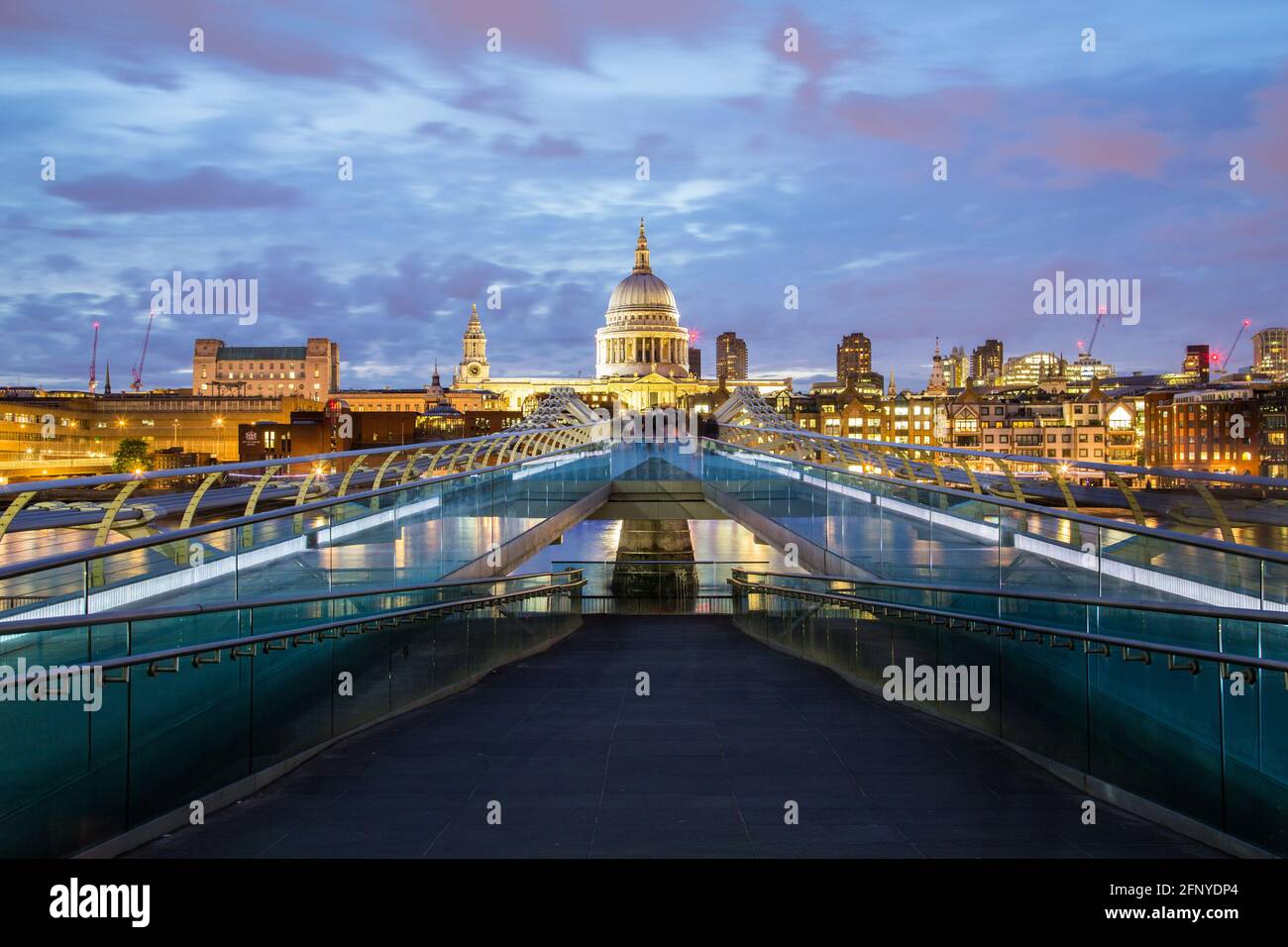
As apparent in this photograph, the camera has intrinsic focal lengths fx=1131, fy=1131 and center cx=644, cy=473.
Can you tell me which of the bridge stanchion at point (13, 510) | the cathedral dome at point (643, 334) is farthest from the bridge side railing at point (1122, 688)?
the cathedral dome at point (643, 334)

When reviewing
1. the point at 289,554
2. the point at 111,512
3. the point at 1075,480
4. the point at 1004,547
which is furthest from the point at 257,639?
the point at 1075,480

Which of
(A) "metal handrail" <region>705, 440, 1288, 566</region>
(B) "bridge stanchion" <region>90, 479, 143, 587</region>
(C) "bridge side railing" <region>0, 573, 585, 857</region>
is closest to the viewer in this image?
(C) "bridge side railing" <region>0, 573, 585, 857</region>

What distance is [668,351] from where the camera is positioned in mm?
181750

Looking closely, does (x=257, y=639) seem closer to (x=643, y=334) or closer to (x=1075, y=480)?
(x=1075, y=480)

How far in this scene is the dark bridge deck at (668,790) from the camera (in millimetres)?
5488

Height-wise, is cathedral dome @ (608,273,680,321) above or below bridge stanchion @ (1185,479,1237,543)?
above

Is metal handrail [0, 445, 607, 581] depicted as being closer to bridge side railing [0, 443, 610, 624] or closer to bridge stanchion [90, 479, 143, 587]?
bridge side railing [0, 443, 610, 624]

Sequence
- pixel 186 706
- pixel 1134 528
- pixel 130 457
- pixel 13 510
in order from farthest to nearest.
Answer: pixel 130 457
pixel 1134 528
pixel 186 706
pixel 13 510

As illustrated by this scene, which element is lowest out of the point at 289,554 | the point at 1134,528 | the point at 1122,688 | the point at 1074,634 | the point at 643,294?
the point at 1122,688

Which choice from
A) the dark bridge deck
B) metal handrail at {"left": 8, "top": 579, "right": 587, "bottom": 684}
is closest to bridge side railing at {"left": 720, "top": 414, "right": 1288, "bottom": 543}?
the dark bridge deck

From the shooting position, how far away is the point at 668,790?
643 centimetres

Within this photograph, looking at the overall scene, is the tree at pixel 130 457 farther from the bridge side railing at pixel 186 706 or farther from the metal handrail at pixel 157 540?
the bridge side railing at pixel 186 706

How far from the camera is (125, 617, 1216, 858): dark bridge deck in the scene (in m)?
5.49

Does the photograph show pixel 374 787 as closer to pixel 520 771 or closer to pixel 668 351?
pixel 520 771
